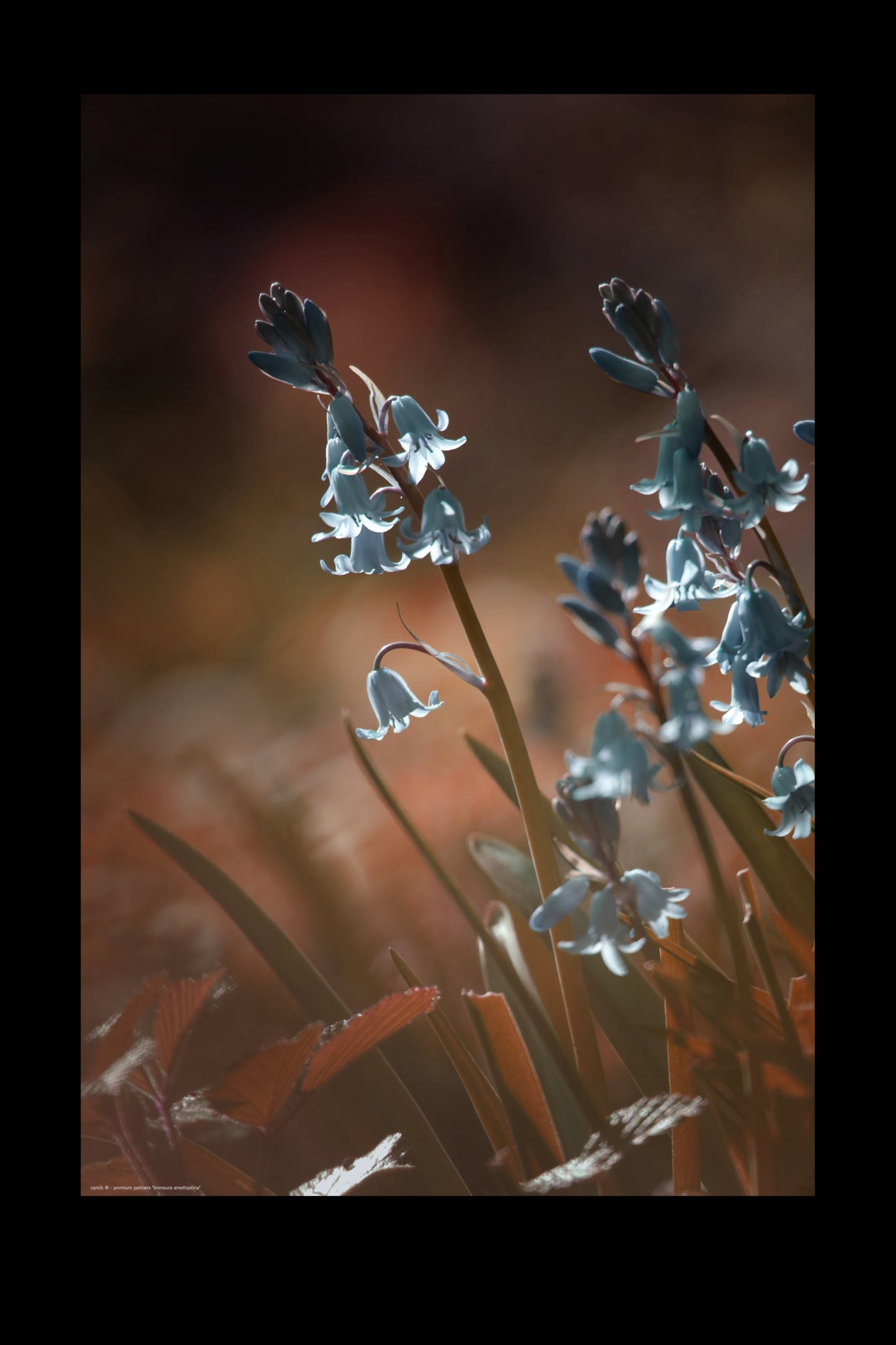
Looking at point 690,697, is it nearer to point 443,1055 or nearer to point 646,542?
point 443,1055

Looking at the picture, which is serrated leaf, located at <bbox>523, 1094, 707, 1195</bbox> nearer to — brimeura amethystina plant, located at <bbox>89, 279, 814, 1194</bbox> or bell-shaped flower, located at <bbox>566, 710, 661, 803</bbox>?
brimeura amethystina plant, located at <bbox>89, 279, 814, 1194</bbox>

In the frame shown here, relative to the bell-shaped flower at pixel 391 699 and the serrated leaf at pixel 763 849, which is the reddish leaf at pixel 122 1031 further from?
the serrated leaf at pixel 763 849

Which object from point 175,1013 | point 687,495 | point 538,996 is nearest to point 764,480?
point 687,495

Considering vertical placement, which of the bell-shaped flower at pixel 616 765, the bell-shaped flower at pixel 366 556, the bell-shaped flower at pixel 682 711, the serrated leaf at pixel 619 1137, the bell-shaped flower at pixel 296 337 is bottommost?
the serrated leaf at pixel 619 1137

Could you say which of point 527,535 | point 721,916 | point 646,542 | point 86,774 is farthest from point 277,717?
point 721,916

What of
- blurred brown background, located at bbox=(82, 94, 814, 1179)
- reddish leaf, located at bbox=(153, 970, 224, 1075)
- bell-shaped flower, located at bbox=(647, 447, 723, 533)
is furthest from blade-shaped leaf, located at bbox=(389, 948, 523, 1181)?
bell-shaped flower, located at bbox=(647, 447, 723, 533)

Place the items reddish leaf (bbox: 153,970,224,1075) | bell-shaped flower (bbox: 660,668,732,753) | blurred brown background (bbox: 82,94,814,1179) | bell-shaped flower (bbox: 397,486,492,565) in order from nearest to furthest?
bell-shaped flower (bbox: 660,668,732,753) → bell-shaped flower (bbox: 397,486,492,565) → reddish leaf (bbox: 153,970,224,1075) → blurred brown background (bbox: 82,94,814,1179)

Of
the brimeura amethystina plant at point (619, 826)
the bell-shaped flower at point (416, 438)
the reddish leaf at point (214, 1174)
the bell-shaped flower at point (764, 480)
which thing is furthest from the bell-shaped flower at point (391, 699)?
the reddish leaf at point (214, 1174)
